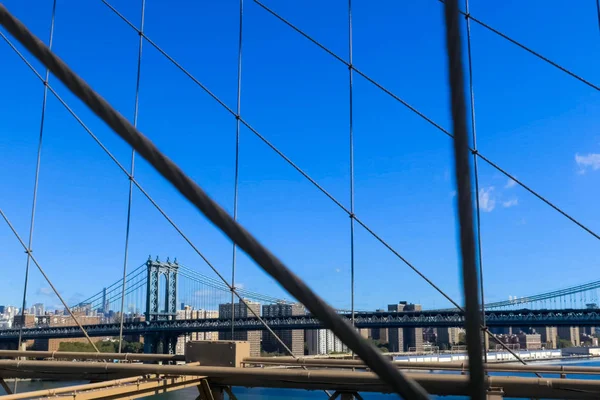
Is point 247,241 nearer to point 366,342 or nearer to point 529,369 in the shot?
point 366,342

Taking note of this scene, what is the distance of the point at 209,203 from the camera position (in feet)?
2.45

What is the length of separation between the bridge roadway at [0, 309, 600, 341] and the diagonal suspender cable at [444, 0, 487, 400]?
28.6 ft

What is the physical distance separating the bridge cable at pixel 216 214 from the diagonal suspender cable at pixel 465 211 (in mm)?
84

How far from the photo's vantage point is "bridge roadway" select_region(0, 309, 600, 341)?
1127 cm

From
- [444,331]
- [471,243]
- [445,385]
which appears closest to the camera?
[471,243]

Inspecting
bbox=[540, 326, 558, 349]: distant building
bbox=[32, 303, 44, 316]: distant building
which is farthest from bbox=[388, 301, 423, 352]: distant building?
bbox=[32, 303, 44, 316]: distant building

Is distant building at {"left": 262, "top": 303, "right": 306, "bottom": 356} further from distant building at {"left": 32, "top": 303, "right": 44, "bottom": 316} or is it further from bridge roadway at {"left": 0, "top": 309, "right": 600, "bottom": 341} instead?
distant building at {"left": 32, "top": 303, "right": 44, "bottom": 316}

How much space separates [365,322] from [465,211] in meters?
11.6

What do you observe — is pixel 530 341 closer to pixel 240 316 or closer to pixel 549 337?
pixel 549 337

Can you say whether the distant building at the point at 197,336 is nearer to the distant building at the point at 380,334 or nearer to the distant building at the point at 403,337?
the distant building at the point at 380,334

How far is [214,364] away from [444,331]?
15142 mm

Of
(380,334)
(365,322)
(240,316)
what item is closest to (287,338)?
Result: (240,316)

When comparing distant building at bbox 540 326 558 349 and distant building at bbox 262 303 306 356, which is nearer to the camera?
distant building at bbox 262 303 306 356

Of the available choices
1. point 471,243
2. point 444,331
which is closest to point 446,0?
point 471,243
